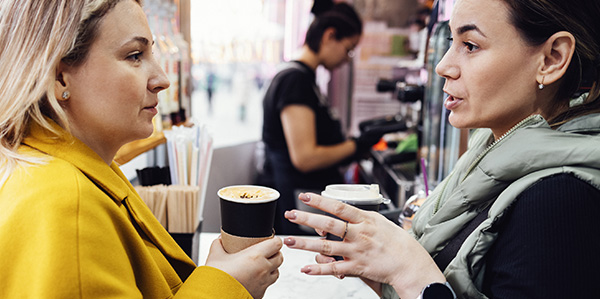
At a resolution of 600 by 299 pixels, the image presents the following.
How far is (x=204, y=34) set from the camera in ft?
13.7

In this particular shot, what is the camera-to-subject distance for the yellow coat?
81cm

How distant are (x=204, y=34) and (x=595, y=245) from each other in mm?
3780

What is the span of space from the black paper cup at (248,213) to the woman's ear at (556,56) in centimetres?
70

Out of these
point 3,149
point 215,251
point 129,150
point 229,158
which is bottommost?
point 229,158

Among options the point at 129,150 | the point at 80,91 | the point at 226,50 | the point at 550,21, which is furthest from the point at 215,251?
the point at 226,50

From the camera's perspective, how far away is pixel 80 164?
3.15 feet

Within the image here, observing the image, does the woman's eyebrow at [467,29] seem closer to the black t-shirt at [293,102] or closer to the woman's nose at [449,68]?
the woman's nose at [449,68]

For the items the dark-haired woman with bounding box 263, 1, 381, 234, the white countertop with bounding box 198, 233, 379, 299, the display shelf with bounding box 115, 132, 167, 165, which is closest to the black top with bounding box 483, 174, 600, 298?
the white countertop with bounding box 198, 233, 379, 299

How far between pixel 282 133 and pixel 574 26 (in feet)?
6.95

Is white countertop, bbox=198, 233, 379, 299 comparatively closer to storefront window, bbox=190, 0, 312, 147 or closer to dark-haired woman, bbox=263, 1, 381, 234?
dark-haired woman, bbox=263, 1, 381, 234

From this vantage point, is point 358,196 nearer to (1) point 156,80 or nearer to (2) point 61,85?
(1) point 156,80

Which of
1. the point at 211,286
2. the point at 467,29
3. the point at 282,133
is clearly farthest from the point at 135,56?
the point at 282,133

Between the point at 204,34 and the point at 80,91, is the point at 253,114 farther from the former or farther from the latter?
the point at 80,91

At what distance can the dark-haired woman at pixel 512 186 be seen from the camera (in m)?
0.91
